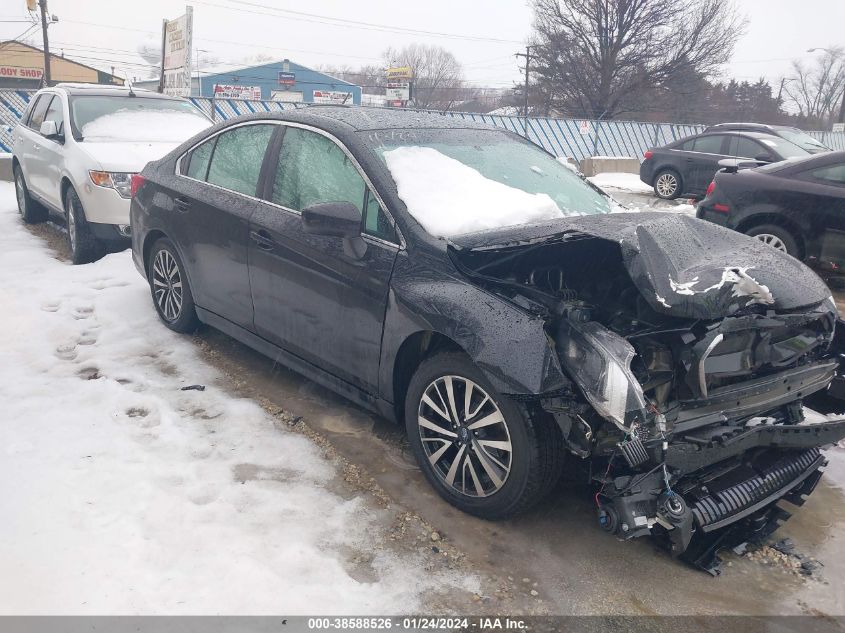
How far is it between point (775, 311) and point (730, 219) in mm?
5428

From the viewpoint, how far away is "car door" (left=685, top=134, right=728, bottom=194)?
14492mm

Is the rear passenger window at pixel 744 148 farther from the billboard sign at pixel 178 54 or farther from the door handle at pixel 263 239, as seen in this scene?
the door handle at pixel 263 239

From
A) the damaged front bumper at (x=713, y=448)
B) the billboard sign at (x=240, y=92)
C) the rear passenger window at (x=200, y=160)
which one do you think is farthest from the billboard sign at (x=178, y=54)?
the billboard sign at (x=240, y=92)

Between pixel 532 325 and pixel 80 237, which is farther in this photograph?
pixel 80 237

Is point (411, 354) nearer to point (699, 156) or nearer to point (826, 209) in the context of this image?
point (826, 209)

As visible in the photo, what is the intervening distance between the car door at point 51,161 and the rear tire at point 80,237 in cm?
43

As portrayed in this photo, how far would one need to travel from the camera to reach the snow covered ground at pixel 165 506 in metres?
2.60

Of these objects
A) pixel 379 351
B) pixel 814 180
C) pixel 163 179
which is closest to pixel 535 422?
pixel 379 351

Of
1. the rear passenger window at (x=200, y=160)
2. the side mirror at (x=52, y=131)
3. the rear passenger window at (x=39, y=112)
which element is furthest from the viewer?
Result: the rear passenger window at (x=39, y=112)

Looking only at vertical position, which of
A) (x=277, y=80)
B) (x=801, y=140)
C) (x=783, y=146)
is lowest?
(x=783, y=146)

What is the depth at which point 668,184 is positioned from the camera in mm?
15500

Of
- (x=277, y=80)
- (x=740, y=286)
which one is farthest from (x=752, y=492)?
(x=277, y=80)

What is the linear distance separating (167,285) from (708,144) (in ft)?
42.9

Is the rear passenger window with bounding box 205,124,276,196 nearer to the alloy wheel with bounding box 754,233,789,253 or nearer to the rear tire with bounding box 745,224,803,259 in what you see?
the rear tire with bounding box 745,224,803,259
